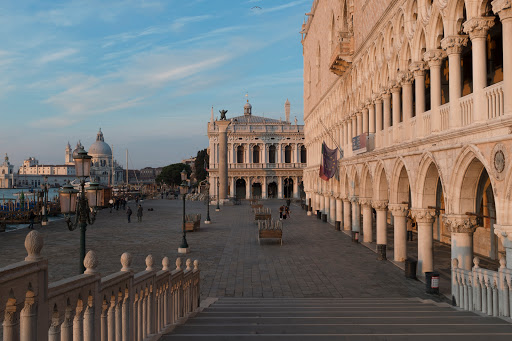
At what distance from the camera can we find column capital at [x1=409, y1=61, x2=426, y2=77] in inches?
572

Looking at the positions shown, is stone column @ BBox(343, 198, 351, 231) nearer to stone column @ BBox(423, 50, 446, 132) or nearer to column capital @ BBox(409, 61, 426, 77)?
column capital @ BBox(409, 61, 426, 77)

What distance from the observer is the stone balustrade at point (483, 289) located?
827 cm

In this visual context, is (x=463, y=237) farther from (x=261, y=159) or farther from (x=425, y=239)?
(x=261, y=159)

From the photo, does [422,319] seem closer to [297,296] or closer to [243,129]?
[297,296]

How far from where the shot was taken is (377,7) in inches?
730

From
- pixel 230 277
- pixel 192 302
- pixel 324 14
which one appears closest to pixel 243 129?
pixel 324 14

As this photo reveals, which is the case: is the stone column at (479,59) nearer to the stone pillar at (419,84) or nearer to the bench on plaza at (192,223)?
the stone pillar at (419,84)

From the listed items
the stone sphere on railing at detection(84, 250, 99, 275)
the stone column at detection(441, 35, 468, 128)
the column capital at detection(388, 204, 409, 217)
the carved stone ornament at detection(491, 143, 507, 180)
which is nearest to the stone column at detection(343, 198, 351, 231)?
the column capital at detection(388, 204, 409, 217)

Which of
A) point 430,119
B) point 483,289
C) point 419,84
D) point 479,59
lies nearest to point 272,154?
point 419,84

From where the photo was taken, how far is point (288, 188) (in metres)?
78.5

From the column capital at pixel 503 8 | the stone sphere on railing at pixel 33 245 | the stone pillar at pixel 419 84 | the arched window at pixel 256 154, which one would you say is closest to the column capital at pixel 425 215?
the stone pillar at pixel 419 84

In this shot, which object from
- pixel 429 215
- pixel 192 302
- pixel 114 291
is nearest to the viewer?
pixel 114 291

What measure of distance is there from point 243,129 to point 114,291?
73304 mm

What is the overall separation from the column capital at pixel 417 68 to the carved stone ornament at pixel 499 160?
5.44 meters
